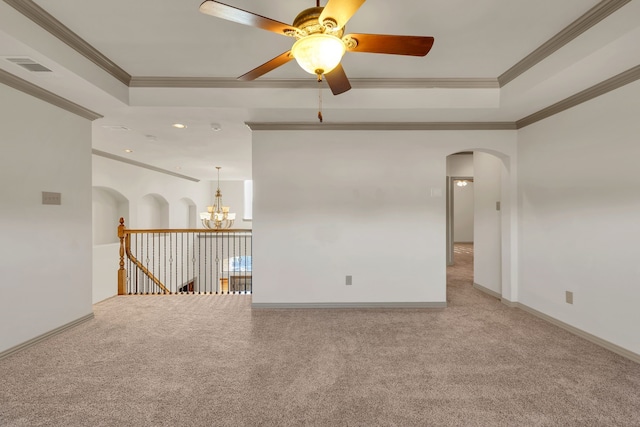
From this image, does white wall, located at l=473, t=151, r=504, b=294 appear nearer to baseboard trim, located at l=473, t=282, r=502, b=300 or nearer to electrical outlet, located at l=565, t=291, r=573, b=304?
baseboard trim, located at l=473, t=282, r=502, b=300

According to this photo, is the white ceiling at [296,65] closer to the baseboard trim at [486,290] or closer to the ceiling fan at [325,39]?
the ceiling fan at [325,39]

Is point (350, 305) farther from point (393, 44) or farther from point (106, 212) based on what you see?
point (106, 212)

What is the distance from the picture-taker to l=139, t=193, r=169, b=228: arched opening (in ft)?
27.9

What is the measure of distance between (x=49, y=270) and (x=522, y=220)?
582 centimetres

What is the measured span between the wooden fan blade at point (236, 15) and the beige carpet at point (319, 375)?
2.48 meters

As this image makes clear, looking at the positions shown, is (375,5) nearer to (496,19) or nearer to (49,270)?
(496,19)

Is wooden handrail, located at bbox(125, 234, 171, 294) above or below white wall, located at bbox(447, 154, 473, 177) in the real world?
below

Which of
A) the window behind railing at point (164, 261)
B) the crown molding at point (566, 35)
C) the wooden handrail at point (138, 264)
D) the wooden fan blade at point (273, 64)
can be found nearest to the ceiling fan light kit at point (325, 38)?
the wooden fan blade at point (273, 64)

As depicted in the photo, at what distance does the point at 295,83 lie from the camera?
357 centimetres

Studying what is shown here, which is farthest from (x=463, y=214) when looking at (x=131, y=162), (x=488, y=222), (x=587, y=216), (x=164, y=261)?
(x=131, y=162)

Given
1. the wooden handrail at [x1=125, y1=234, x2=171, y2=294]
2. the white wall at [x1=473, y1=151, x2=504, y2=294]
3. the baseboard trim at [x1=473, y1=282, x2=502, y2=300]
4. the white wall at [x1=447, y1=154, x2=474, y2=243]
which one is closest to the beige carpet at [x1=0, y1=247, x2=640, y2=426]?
the baseboard trim at [x1=473, y1=282, x2=502, y2=300]

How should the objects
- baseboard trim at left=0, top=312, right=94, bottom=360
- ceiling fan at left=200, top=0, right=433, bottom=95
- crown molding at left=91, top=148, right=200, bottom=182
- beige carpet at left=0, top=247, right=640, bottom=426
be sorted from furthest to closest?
1. crown molding at left=91, top=148, right=200, bottom=182
2. baseboard trim at left=0, top=312, right=94, bottom=360
3. beige carpet at left=0, top=247, right=640, bottom=426
4. ceiling fan at left=200, top=0, right=433, bottom=95

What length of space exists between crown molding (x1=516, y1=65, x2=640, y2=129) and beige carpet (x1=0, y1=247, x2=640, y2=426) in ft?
8.34

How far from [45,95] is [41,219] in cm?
130
